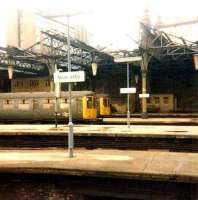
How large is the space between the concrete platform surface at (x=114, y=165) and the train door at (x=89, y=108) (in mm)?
13156

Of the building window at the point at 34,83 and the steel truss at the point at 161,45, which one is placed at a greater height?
the steel truss at the point at 161,45

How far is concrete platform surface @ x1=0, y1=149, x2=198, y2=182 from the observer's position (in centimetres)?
867

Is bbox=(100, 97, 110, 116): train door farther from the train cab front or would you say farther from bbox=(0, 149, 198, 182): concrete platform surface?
bbox=(0, 149, 198, 182): concrete platform surface

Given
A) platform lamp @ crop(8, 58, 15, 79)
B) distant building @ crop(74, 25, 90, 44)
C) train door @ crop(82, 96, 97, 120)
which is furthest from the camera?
distant building @ crop(74, 25, 90, 44)

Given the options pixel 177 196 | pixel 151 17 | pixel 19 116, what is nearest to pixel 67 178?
pixel 177 196

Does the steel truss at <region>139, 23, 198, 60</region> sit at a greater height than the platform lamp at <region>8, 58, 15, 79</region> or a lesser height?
greater

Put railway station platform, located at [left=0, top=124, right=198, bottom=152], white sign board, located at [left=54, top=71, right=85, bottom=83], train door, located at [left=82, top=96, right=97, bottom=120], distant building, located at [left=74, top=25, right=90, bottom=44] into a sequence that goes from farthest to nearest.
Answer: distant building, located at [left=74, top=25, right=90, bottom=44] → train door, located at [left=82, top=96, right=97, bottom=120] → railway station platform, located at [left=0, top=124, right=198, bottom=152] → white sign board, located at [left=54, top=71, right=85, bottom=83]

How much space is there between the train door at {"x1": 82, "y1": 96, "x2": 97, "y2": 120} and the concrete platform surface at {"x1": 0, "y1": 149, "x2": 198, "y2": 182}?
1316 cm

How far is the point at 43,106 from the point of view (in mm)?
26812

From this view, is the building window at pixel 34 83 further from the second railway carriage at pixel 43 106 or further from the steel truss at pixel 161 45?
the second railway carriage at pixel 43 106

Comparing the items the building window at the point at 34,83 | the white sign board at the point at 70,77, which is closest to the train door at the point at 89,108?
the white sign board at the point at 70,77

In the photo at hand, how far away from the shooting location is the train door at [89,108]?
2541 cm

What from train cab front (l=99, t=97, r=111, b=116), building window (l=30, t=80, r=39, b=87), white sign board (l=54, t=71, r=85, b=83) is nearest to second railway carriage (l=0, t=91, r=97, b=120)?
train cab front (l=99, t=97, r=111, b=116)

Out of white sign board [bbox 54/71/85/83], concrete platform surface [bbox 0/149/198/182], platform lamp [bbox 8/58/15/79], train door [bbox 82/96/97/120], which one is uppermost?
platform lamp [bbox 8/58/15/79]
